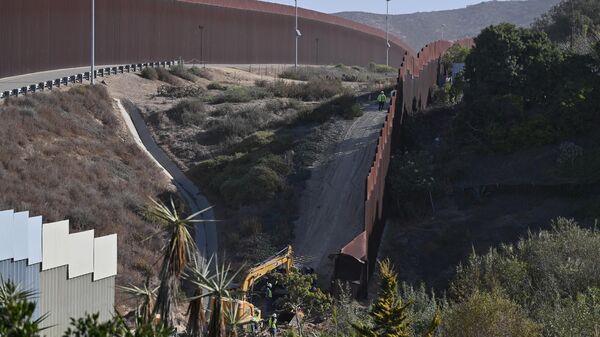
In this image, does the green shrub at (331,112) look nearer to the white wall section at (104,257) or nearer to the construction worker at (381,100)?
the construction worker at (381,100)

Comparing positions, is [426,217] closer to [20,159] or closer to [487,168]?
[487,168]

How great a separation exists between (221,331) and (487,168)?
88.5 feet

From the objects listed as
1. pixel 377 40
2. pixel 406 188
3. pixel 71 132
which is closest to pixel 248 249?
pixel 406 188

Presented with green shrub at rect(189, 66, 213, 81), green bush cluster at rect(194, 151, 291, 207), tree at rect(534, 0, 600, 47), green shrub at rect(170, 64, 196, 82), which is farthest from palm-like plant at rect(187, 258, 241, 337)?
tree at rect(534, 0, 600, 47)

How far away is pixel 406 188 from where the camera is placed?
36.5 m

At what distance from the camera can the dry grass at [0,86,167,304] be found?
32.8 meters

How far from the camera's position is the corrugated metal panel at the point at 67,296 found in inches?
866

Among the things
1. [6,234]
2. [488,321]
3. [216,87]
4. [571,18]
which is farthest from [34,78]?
[488,321]

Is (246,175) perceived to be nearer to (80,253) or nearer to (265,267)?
(265,267)

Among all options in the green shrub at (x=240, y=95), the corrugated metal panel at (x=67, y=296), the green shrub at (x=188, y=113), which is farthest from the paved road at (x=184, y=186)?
the corrugated metal panel at (x=67, y=296)

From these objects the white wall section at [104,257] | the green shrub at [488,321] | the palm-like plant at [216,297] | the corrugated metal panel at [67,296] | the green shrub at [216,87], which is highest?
the palm-like plant at [216,297]

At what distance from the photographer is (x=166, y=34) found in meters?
62.5

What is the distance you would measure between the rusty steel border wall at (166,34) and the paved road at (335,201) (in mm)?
15035

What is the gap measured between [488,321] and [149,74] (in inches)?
1563
